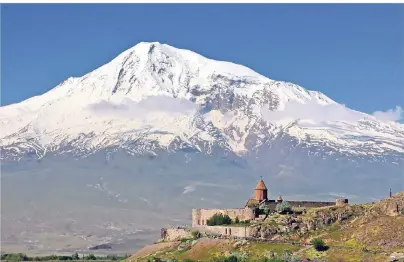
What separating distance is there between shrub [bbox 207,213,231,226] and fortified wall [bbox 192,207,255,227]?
A: 48 centimetres

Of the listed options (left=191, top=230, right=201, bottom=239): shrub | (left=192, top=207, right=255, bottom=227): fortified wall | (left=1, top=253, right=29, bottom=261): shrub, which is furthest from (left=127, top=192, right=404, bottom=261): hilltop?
(left=1, top=253, right=29, bottom=261): shrub

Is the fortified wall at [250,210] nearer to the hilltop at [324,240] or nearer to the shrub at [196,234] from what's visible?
the shrub at [196,234]

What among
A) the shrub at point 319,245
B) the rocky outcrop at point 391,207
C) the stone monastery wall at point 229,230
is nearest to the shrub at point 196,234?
the stone monastery wall at point 229,230

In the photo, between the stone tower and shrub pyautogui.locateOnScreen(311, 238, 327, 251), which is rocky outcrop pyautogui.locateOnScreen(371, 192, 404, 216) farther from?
the stone tower

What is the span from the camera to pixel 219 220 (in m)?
90.1

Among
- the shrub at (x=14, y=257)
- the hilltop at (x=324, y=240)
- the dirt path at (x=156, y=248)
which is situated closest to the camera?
the hilltop at (x=324, y=240)

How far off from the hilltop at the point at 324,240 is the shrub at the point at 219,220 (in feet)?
7.99

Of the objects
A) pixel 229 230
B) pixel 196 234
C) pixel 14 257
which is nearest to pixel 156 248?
pixel 196 234

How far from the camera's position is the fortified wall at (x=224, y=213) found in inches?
3499

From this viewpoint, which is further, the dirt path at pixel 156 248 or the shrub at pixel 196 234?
the dirt path at pixel 156 248

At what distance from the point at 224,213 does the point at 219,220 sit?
1.29 metres

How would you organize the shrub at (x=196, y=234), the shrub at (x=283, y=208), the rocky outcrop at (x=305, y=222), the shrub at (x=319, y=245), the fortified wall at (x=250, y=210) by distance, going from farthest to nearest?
the shrub at (x=283, y=208) → the fortified wall at (x=250, y=210) → the shrub at (x=196, y=234) → the rocky outcrop at (x=305, y=222) → the shrub at (x=319, y=245)

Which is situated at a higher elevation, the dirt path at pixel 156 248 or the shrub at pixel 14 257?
the shrub at pixel 14 257

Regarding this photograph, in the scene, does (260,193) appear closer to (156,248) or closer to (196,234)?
(196,234)
